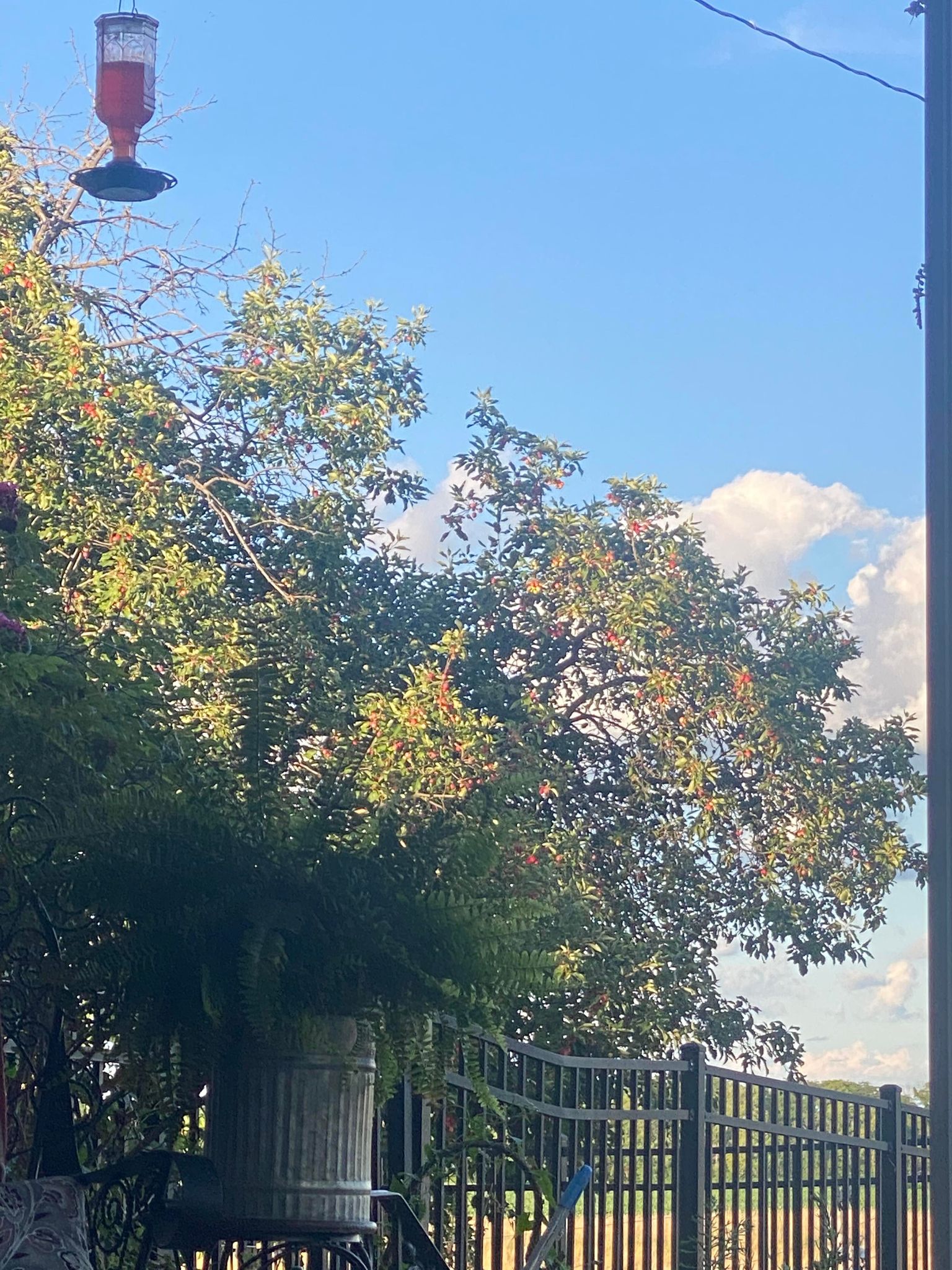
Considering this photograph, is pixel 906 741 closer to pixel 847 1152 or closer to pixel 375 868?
pixel 847 1152

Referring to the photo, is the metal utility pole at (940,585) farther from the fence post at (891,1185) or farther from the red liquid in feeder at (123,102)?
the fence post at (891,1185)

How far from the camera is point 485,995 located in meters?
2.63

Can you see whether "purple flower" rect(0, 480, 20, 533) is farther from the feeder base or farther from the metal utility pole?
the metal utility pole

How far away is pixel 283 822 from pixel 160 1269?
1344 millimetres

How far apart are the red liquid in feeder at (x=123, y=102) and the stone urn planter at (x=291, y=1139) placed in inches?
137

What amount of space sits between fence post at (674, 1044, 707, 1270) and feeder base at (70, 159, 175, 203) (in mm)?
4200

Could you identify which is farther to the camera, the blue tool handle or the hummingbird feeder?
the hummingbird feeder

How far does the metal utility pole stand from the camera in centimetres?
404

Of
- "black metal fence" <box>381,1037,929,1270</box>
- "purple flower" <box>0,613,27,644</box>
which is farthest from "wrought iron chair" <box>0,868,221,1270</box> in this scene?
"black metal fence" <box>381,1037,929,1270</box>

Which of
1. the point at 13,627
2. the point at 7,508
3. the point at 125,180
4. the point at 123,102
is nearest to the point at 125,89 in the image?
the point at 123,102

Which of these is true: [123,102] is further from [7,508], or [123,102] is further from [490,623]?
[490,623]

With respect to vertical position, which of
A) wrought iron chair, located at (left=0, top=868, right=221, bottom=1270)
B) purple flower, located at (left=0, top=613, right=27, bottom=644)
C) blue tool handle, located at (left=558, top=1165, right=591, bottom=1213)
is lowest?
blue tool handle, located at (left=558, top=1165, right=591, bottom=1213)

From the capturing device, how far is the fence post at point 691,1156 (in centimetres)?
680

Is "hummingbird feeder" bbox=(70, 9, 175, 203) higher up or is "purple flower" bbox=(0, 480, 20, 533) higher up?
"hummingbird feeder" bbox=(70, 9, 175, 203)
